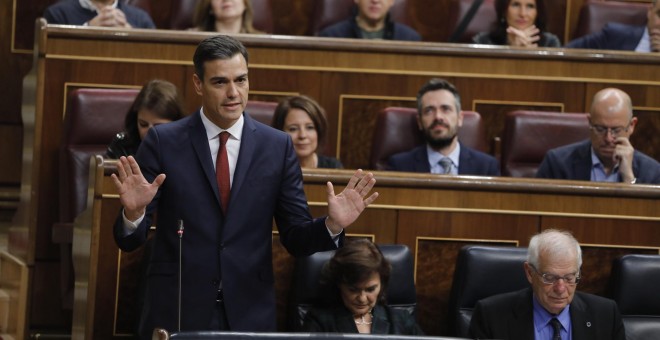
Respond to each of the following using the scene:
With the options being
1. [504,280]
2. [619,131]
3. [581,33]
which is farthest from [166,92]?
[581,33]

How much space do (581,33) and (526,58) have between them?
45 centimetres

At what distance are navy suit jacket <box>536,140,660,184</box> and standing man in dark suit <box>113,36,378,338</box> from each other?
720 mm

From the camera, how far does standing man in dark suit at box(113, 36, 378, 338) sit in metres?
1.22

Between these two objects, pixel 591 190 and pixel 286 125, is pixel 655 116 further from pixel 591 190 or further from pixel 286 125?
pixel 286 125

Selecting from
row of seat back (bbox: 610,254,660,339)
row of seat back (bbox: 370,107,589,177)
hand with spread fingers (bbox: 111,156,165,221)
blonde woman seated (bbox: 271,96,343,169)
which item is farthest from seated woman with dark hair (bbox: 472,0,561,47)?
hand with spread fingers (bbox: 111,156,165,221)

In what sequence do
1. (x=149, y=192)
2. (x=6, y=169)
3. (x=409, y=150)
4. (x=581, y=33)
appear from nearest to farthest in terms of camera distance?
(x=149, y=192) < (x=409, y=150) < (x=6, y=169) < (x=581, y=33)

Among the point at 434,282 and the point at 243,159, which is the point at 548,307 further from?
the point at 243,159

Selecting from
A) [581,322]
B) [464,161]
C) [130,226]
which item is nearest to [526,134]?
[464,161]

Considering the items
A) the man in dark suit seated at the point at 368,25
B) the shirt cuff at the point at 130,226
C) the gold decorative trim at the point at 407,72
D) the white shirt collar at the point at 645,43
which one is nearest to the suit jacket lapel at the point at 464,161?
the gold decorative trim at the point at 407,72

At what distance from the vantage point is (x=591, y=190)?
162 cm

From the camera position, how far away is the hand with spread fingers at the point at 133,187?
1159mm

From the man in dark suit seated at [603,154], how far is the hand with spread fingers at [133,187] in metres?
0.87

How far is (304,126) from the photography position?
179cm

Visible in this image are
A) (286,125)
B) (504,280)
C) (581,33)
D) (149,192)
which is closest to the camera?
Result: (149,192)
